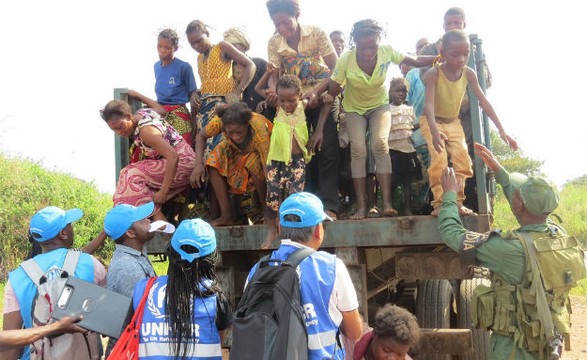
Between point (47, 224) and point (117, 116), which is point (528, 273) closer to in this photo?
point (47, 224)

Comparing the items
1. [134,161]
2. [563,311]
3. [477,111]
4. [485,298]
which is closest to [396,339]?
[485,298]

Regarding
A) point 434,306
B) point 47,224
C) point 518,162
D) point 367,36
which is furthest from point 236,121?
point 518,162

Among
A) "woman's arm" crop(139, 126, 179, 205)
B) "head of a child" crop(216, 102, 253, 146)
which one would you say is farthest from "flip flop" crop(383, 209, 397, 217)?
"woman's arm" crop(139, 126, 179, 205)

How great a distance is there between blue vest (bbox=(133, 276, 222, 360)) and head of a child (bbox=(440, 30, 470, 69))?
6.83 feet

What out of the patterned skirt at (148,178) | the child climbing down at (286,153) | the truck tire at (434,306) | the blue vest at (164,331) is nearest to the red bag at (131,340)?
the blue vest at (164,331)

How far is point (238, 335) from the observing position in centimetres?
234

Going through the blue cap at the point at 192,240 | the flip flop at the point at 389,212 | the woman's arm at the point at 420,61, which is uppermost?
the woman's arm at the point at 420,61

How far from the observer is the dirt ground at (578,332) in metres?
7.12

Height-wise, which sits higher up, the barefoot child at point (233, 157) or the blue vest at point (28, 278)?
the barefoot child at point (233, 157)

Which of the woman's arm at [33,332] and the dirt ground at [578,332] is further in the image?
the dirt ground at [578,332]

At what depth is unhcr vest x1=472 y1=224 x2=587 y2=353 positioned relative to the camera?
2975 millimetres

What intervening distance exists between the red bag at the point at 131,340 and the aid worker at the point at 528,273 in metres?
1.56

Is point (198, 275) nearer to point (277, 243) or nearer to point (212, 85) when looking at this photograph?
point (277, 243)

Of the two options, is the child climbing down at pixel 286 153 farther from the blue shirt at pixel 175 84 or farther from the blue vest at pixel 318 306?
the blue vest at pixel 318 306
